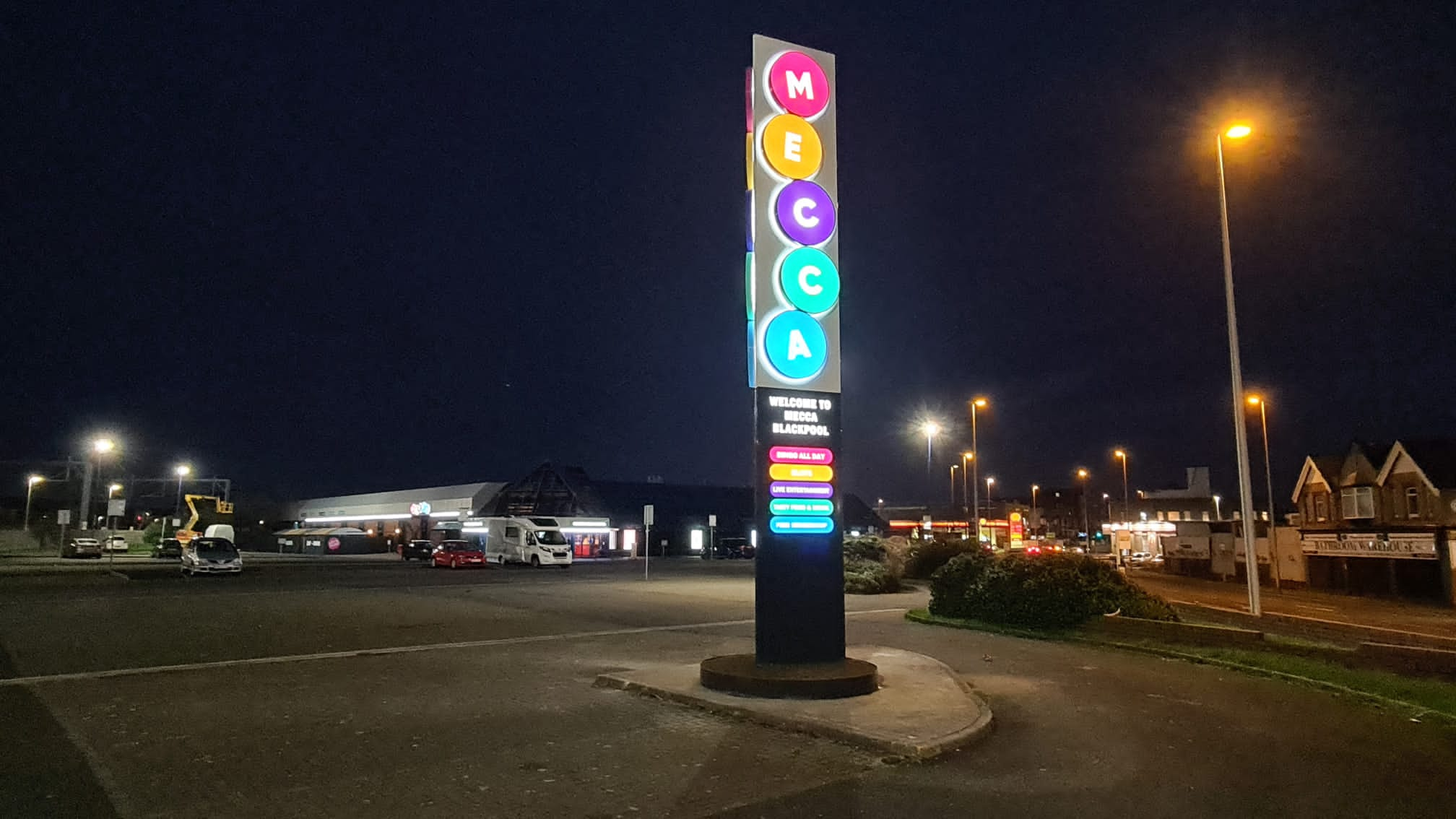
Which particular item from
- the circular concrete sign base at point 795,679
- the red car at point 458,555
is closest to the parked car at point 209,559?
the red car at point 458,555

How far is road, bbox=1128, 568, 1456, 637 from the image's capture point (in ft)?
80.7

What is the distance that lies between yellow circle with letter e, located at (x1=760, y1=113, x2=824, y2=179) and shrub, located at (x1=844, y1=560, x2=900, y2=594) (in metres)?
19.1

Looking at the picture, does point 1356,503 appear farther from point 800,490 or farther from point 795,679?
point 795,679

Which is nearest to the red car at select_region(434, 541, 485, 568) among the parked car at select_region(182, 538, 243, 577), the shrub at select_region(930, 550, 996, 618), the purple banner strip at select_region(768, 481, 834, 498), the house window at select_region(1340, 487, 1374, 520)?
the parked car at select_region(182, 538, 243, 577)

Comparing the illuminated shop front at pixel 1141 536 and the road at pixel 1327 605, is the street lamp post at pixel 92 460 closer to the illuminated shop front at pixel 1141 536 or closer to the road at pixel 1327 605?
the road at pixel 1327 605

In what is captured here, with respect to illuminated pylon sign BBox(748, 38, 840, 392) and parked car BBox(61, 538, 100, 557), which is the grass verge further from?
parked car BBox(61, 538, 100, 557)

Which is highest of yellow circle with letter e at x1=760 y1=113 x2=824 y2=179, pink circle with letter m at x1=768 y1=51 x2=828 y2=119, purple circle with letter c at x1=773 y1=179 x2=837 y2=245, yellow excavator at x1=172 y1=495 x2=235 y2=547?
pink circle with letter m at x1=768 y1=51 x2=828 y2=119

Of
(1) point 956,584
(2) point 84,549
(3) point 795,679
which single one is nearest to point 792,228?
(3) point 795,679

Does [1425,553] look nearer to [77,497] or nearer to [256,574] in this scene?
[256,574]

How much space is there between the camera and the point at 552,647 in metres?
15.4

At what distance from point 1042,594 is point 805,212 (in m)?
10.5

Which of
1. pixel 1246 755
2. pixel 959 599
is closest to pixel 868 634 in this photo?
pixel 959 599

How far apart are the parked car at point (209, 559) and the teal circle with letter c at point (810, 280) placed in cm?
3368

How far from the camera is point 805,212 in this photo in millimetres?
12305
